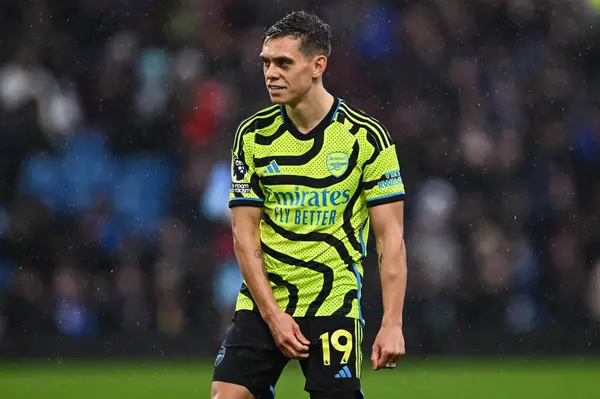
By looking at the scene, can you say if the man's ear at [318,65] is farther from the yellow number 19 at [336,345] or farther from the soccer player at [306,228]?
the yellow number 19 at [336,345]

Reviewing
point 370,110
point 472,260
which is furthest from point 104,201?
point 472,260

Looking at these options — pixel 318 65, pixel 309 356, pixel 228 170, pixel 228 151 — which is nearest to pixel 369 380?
pixel 228 170

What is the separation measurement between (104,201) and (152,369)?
Result: 1739mm

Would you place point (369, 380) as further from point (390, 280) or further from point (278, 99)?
point (278, 99)

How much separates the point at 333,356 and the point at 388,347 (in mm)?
248

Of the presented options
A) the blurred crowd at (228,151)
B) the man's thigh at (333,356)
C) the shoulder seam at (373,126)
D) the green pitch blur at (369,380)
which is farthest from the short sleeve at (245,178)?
the blurred crowd at (228,151)

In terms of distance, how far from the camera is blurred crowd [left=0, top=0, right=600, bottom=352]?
39.9 feet

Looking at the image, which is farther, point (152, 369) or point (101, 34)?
point (101, 34)

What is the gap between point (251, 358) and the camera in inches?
221

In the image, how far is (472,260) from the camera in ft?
40.8

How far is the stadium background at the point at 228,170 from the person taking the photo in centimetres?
1210

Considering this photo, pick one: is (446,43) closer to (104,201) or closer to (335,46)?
(335,46)

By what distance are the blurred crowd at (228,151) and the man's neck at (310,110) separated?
6.35m

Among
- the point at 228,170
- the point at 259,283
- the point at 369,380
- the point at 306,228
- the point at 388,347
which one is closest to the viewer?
the point at 388,347
